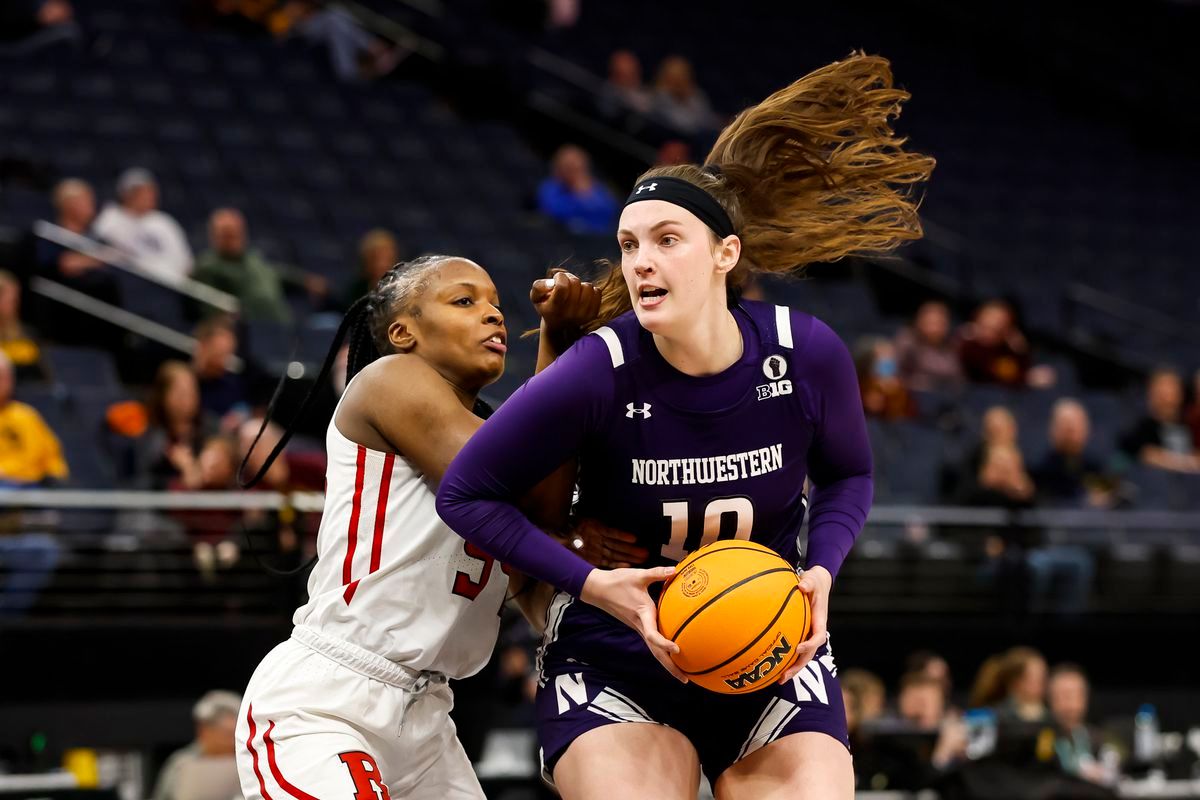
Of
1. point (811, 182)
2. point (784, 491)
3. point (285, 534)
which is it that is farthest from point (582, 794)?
point (285, 534)

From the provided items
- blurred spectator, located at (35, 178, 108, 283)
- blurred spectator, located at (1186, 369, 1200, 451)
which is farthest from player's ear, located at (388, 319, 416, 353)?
blurred spectator, located at (1186, 369, 1200, 451)

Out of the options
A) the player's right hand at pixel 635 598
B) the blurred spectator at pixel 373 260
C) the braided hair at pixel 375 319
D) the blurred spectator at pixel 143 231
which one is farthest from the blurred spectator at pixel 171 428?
the player's right hand at pixel 635 598

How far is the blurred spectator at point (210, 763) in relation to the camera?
6.19 meters

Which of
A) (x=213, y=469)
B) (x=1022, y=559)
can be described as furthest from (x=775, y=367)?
(x=1022, y=559)

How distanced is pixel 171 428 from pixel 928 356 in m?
5.31

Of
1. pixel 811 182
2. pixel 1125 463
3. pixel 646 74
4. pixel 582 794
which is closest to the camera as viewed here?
pixel 582 794

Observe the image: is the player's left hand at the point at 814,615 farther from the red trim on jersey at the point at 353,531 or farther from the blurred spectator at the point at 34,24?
the blurred spectator at the point at 34,24

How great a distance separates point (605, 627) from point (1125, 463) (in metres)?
7.95

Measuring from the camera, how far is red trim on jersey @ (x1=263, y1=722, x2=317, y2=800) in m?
3.36

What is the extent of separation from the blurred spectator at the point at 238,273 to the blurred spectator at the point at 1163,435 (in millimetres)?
5772

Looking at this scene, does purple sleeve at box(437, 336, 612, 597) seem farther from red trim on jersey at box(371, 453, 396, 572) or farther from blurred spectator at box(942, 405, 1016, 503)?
blurred spectator at box(942, 405, 1016, 503)

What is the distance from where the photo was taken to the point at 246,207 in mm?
10781

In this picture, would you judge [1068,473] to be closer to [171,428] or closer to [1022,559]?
[1022,559]

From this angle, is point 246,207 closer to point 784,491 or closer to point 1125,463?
point 1125,463
